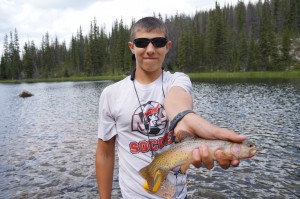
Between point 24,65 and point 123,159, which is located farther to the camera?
point 24,65

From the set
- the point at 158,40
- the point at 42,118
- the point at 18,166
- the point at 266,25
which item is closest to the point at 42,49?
the point at 266,25

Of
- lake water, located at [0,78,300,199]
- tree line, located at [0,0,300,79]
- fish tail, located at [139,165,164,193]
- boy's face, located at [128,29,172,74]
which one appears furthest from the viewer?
tree line, located at [0,0,300,79]

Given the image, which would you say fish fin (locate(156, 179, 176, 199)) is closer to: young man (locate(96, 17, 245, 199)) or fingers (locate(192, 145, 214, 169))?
young man (locate(96, 17, 245, 199))

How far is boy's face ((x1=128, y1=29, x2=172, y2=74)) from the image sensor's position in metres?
3.37

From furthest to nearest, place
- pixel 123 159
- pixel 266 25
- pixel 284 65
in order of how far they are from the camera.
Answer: pixel 266 25
pixel 284 65
pixel 123 159

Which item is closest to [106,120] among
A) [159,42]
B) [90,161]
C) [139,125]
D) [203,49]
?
[139,125]

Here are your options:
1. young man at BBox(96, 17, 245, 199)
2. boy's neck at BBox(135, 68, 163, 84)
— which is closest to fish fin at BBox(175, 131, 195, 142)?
young man at BBox(96, 17, 245, 199)

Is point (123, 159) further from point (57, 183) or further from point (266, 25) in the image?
point (266, 25)

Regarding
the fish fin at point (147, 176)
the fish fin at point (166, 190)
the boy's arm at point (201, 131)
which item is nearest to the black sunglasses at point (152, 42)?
the boy's arm at point (201, 131)

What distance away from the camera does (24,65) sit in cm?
13175

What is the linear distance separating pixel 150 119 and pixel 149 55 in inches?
30.0

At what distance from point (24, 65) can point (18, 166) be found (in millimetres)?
130618

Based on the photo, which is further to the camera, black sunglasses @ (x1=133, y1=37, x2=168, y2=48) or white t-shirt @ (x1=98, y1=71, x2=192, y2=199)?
black sunglasses @ (x1=133, y1=37, x2=168, y2=48)

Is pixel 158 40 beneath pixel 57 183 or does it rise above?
above
